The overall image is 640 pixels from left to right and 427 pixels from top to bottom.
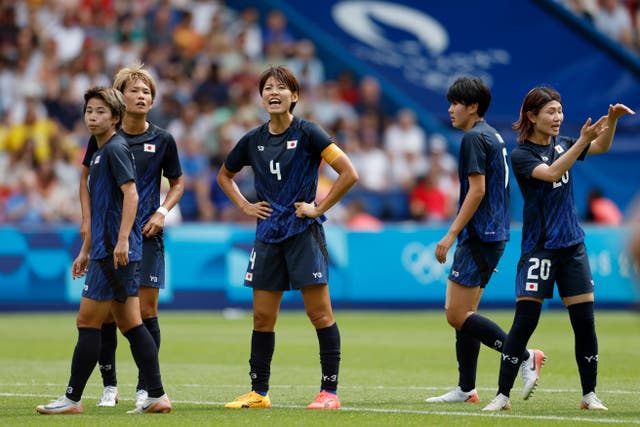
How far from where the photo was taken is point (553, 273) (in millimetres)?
8875

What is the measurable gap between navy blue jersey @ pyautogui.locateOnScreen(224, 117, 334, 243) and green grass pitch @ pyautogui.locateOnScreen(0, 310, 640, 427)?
50.9 inches

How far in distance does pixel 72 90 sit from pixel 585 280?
665 inches

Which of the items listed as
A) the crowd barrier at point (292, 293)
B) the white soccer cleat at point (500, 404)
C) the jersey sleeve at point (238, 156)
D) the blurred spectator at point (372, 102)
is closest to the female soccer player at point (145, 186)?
the jersey sleeve at point (238, 156)

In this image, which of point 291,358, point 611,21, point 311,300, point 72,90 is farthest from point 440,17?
point 311,300

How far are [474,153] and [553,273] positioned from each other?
3.38ft

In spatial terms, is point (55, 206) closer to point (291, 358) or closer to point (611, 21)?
point (291, 358)

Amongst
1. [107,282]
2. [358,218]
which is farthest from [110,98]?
[358,218]

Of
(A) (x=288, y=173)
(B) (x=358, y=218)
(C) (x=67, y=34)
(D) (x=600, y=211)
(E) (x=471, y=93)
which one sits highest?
(C) (x=67, y=34)

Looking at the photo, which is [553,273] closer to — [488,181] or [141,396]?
[488,181]

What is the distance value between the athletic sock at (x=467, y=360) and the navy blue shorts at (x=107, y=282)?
8.41ft

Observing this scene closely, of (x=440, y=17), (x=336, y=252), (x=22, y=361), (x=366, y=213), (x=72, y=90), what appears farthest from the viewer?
(x=440, y=17)

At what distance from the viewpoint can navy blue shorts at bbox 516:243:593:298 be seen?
8828 millimetres

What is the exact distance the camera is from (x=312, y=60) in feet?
84.2

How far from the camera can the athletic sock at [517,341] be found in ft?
29.0
